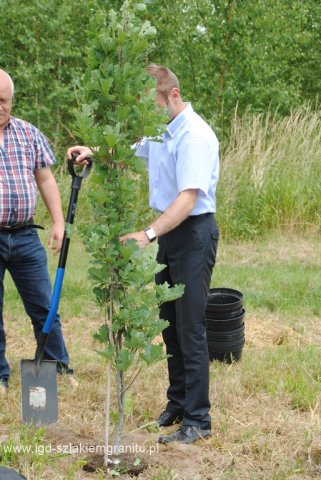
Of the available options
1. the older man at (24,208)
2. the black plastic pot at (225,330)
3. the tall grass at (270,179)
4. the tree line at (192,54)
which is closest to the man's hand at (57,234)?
the older man at (24,208)

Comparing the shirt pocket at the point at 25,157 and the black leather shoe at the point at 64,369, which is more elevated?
the shirt pocket at the point at 25,157

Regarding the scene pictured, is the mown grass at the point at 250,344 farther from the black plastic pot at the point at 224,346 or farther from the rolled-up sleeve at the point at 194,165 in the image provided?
the rolled-up sleeve at the point at 194,165

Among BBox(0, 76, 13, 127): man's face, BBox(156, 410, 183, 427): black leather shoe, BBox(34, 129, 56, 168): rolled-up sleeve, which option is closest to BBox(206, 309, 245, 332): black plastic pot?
BBox(156, 410, 183, 427): black leather shoe

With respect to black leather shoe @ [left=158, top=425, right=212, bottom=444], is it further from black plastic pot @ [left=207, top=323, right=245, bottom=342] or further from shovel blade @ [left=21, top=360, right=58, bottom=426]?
black plastic pot @ [left=207, top=323, right=245, bottom=342]

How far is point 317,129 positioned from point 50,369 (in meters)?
7.76

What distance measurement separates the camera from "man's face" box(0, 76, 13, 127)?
13.5 feet

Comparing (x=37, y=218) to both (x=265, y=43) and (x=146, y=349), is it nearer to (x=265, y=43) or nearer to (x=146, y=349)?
(x=265, y=43)

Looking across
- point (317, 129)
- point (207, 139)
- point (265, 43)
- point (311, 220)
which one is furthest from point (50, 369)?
point (265, 43)

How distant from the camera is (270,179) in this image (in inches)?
372

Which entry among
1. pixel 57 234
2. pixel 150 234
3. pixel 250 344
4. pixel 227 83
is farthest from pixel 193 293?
pixel 227 83

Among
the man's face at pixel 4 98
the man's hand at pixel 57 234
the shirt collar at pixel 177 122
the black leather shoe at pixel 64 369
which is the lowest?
the black leather shoe at pixel 64 369

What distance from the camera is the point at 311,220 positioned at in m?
9.30

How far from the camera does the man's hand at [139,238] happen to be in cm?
326

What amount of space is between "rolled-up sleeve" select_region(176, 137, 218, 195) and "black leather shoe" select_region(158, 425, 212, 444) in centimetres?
135
